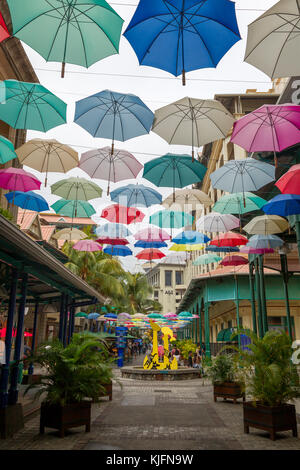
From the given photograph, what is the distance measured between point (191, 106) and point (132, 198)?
6.06 metres

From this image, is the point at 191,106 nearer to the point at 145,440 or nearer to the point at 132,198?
Answer: the point at 132,198

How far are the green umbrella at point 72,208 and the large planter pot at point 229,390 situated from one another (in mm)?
8820

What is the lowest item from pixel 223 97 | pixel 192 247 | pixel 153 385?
pixel 153 385

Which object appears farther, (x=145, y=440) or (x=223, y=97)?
(x=223, y=97)

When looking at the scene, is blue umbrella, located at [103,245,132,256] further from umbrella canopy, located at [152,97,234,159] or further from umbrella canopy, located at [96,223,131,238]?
umbrella canopy, located at [152,97,234,159]

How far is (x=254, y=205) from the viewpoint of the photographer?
14336 millimetres

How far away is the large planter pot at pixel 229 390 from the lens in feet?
37.5

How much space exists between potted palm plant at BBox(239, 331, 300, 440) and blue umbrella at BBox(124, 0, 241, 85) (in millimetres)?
5806

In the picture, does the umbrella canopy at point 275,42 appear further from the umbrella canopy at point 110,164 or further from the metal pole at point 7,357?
the metal pole at point 7,357

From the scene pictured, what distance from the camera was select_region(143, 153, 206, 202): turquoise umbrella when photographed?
1299 cm

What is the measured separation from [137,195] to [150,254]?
4945 millimetres

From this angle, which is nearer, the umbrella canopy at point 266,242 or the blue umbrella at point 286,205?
the blue umbrella at point 286,205

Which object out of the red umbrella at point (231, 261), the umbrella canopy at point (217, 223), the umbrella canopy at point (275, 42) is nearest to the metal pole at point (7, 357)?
the umbrella canopy at point (275, 42)
